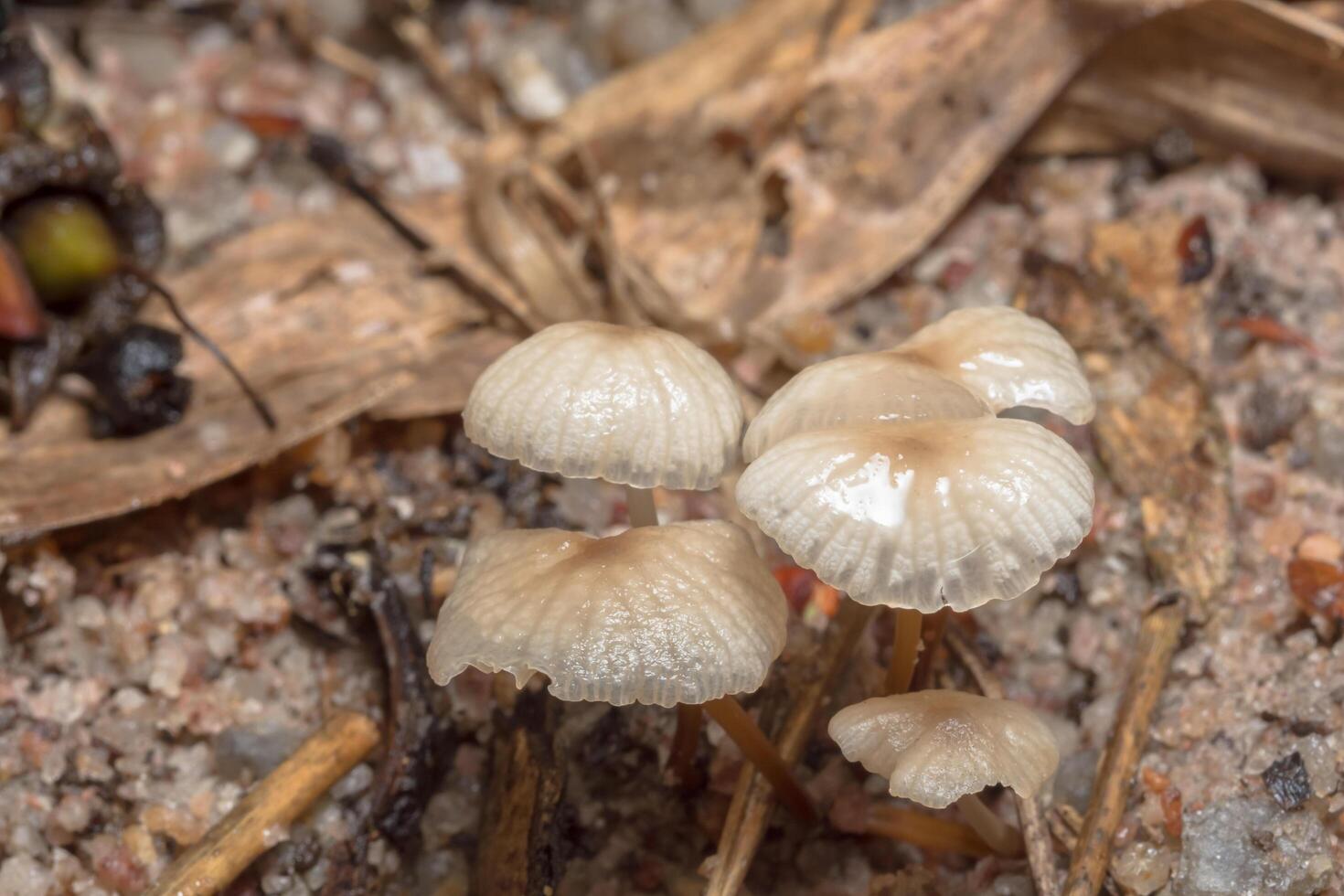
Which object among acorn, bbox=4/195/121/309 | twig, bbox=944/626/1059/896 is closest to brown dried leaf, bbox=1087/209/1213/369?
twig, bbox=944/626/1059/896

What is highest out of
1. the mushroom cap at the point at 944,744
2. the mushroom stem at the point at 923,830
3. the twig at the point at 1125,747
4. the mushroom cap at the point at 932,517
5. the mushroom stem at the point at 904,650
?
the mushroom cap at the point at 932,517

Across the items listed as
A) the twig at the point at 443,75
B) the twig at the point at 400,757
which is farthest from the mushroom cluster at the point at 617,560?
the twig at the point at 443,75

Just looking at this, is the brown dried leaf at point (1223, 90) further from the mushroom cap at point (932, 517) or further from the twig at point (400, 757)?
the twig at point (400, 757)

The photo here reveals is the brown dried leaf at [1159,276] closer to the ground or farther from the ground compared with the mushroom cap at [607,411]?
closer to the ground

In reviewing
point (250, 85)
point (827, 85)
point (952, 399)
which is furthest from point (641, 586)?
point (250, 85)

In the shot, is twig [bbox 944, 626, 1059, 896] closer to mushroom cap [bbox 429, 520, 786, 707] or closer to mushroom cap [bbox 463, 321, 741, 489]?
mushroom cap [bbox 429, 520, 786, 707]

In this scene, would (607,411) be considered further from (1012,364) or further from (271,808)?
(271,808)

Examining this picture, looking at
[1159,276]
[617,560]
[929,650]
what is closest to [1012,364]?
[929,650]
